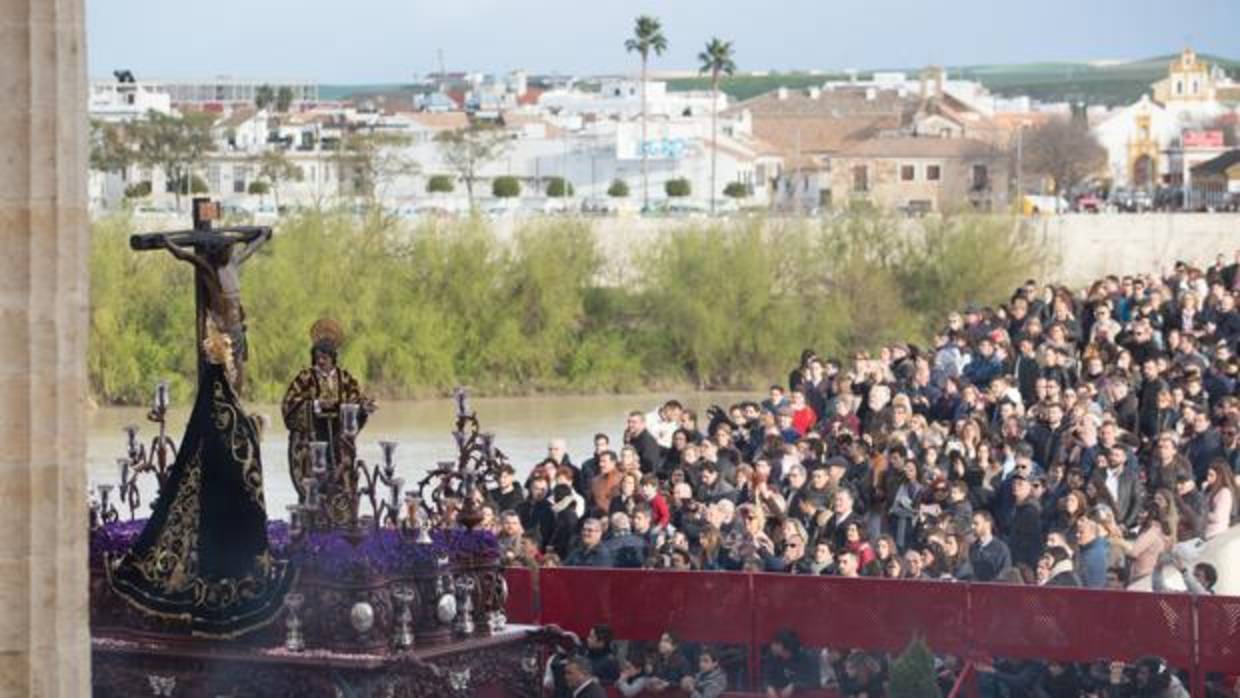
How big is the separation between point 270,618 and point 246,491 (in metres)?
0.61

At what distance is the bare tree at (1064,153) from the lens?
101438 mm

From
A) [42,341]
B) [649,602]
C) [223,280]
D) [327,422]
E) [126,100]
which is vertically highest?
[126,100]

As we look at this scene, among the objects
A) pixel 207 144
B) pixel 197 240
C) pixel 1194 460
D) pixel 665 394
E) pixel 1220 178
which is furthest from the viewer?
pixel 1220 178

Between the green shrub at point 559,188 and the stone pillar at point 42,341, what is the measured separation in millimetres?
79621

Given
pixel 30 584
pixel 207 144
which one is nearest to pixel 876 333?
pixel 207 144

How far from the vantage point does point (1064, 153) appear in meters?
103

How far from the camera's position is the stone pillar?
307 inches

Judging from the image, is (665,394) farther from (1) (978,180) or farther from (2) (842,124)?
(2) (842,124)

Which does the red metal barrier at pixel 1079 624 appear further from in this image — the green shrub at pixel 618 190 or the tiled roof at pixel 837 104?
the tiled roof at pixel 837 104

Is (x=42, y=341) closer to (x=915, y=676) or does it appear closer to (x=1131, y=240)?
(x=915, y=676)

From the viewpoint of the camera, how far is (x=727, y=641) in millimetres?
16266

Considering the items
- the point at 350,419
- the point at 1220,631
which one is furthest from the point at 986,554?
the point at 350,419

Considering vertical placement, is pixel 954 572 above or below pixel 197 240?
below

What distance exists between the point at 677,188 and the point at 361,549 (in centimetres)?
7630
